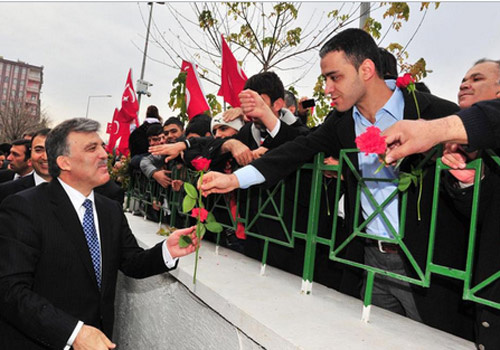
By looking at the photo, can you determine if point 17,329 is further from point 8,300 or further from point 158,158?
point 158,158

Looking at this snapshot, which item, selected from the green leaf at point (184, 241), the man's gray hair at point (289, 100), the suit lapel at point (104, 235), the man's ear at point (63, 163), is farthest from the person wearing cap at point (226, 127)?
the green leaf at point (184, 241)

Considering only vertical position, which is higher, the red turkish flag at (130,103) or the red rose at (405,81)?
the red turkish flag at (130,103)

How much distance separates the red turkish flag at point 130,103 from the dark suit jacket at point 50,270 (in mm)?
4840

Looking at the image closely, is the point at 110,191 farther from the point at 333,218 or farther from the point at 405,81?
the point at 405,81

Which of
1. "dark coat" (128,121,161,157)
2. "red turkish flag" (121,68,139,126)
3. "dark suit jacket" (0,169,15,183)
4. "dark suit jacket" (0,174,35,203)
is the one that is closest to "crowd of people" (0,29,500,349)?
"dark suit jacket" (0,174,35,203)

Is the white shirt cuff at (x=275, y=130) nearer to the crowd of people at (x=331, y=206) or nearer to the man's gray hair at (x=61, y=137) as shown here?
the crowd of people at (x=331, y=206)

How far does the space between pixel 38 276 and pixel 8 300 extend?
0.25 metres

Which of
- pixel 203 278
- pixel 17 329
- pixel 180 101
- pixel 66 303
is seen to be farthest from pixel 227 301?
pixel 180 101

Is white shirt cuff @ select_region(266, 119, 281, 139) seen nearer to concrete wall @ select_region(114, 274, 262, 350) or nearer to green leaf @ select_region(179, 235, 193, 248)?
green leaf @ select_region(179, 235, 193, 248)

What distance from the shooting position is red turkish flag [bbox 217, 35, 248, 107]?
4660 millimetres

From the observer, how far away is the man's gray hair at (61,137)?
8.32 feet

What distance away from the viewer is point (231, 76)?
4.72m

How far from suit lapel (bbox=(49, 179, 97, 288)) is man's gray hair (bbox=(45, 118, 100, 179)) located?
11.0 inches

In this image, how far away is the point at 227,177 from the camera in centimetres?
221
